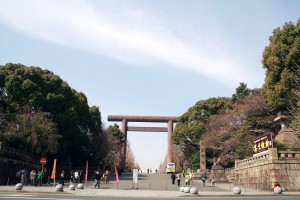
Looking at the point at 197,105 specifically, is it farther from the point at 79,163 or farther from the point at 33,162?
the point at 33,162

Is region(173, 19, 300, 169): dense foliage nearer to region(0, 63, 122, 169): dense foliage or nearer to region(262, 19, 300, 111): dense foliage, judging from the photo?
region(262, 19, 300, 111): dense foliage

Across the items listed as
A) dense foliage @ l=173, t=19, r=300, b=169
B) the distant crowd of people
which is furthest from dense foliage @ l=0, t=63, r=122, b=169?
dense foliage @ l=173, t=19, r=300, b=169

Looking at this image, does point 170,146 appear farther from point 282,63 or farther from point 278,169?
point 278,169

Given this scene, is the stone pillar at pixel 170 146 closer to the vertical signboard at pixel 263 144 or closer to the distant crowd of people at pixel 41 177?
the distant crowd of people at pixel 41 177

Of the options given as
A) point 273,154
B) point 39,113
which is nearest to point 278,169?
point 273,154

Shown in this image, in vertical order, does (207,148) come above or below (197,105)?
below

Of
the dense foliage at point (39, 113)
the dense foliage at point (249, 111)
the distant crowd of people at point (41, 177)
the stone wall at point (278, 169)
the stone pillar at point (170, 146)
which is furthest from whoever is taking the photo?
Answer: the stone pillar at point (170, 146)

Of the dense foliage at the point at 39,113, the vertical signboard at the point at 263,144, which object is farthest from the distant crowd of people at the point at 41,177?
the vertical signboard at the point at 263,144

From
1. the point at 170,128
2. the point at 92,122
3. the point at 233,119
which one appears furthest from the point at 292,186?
the point at 170,128

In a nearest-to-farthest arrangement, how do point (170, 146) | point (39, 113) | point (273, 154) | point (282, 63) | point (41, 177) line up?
point (273, 154)
point (41, 177)
point (282, 63)
point (39, 113)
point (170, 146)

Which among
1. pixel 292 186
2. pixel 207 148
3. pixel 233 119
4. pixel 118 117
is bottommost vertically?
pixel 292 186

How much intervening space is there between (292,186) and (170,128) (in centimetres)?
3815

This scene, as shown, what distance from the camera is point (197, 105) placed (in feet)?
163

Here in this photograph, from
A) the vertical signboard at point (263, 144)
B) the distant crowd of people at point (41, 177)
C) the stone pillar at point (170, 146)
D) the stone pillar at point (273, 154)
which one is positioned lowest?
the distant crowd of people at point (41, 177)
